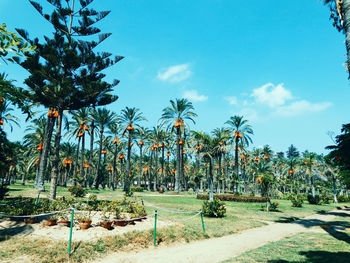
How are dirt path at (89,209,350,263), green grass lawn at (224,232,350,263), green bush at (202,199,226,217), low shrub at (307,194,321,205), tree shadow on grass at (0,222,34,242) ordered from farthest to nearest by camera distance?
1. low shrub at (307,194,321,205)
2. green bush at (202,199,226,217)
3. tree shadow on grass at (0,222,34,242)
4. dirt path at (89,209,350,263)
5. green grass lawn at (224,232,350,263)

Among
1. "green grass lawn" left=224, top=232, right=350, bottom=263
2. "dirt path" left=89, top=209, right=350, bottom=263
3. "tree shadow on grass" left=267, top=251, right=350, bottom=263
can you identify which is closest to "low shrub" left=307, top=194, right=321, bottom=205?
"green grass lawn" left=224, top=232, right=350, bottom=263

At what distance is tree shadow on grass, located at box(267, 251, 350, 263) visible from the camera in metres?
6.59

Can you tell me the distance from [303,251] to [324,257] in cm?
83

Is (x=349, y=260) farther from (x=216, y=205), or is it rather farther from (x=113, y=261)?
(x=216, y=205)

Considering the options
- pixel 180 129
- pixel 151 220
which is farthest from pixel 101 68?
pixel 180 129

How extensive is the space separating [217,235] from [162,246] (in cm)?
307

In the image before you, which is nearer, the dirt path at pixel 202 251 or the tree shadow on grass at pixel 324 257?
the tree shadow on grass at pixel 324 257

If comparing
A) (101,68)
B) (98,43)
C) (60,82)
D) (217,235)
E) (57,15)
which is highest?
(57,15)

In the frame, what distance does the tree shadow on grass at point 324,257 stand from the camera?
6590 mm

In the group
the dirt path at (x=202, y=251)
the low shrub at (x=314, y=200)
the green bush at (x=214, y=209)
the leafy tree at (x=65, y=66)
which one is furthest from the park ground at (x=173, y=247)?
the low shrub at (x=314, y=200)

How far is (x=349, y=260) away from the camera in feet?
21.7

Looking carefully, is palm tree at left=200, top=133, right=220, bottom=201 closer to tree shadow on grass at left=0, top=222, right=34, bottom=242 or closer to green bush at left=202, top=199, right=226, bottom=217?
green bush at left=202, top=199, right=226, bottom=217

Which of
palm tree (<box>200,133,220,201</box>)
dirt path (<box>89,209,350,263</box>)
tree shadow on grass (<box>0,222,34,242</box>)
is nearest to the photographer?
dirt path (<box>89,209,350,263</box>)

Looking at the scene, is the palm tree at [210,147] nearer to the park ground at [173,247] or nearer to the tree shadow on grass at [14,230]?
the park ground at [173,247]
